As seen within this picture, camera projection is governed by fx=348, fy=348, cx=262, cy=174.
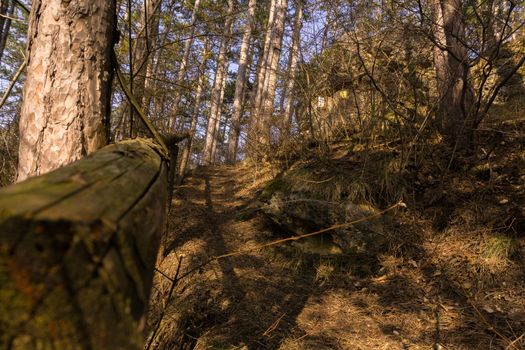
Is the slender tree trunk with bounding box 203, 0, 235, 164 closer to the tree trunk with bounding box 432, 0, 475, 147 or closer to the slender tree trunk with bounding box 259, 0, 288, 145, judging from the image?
the slender tree trunk with bounding box 259, 0, 288, 145

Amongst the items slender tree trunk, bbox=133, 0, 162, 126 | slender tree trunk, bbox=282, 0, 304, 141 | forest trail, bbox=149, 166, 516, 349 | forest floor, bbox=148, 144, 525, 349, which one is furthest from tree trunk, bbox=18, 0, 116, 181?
slender tree trunk, bbox=282, 0, 304, 141

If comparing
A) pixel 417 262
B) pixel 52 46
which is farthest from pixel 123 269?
pixel 417 262

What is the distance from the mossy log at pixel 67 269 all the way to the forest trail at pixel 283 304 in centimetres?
163

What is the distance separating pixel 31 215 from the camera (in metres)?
0.47

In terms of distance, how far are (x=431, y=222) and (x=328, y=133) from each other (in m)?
2.37

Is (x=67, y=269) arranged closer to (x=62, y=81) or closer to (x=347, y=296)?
(x=62, y=81)

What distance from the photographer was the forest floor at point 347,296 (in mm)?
3080

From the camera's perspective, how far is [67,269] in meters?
0.49

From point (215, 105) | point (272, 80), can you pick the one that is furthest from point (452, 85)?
point (215, 105)

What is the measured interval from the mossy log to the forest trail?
163 centimetres

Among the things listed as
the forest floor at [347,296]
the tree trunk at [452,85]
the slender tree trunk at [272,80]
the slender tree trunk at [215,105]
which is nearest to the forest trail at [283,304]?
the forest floor at [347,296]

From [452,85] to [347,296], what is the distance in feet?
11.0

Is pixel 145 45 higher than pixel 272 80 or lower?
lower

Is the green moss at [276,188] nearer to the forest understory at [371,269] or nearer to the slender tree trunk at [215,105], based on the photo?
the forest understory at [371,269]
